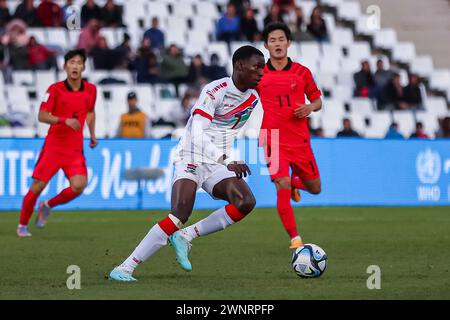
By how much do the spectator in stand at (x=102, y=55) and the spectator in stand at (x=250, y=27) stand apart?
3.18 metres

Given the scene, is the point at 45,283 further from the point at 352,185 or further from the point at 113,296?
the point at 352,185

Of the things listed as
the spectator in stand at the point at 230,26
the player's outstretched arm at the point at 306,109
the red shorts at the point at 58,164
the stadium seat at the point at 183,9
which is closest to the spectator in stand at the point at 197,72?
the spectator in stand at the point at 230,26

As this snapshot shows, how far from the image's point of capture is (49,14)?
80.0ft

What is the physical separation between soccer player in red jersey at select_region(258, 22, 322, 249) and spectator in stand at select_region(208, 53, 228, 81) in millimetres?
10313

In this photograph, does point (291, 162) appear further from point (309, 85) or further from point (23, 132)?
point (23, 132)

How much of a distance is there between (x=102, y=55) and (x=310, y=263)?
45.2 feet

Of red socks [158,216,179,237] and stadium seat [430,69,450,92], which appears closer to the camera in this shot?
Result: red socks [158,216,179,237]

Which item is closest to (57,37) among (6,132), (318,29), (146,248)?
(6,132)

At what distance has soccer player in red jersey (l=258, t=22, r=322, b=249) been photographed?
12719 mm

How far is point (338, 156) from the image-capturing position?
840 inches

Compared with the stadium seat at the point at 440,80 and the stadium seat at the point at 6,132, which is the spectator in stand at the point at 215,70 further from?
the stadium seat at the point at 440,80

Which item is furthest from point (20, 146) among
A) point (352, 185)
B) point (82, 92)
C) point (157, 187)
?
point (352, 185)

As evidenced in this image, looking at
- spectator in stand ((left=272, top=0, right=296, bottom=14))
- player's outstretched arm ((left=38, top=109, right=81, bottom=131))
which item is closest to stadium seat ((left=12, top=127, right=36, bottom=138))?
player's outstretched arm ((left=38, top=109, right=81, bottom=131))

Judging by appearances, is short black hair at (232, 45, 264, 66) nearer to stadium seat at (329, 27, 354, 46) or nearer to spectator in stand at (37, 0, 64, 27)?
spectator in stand at (37, 0, 64, 27)
